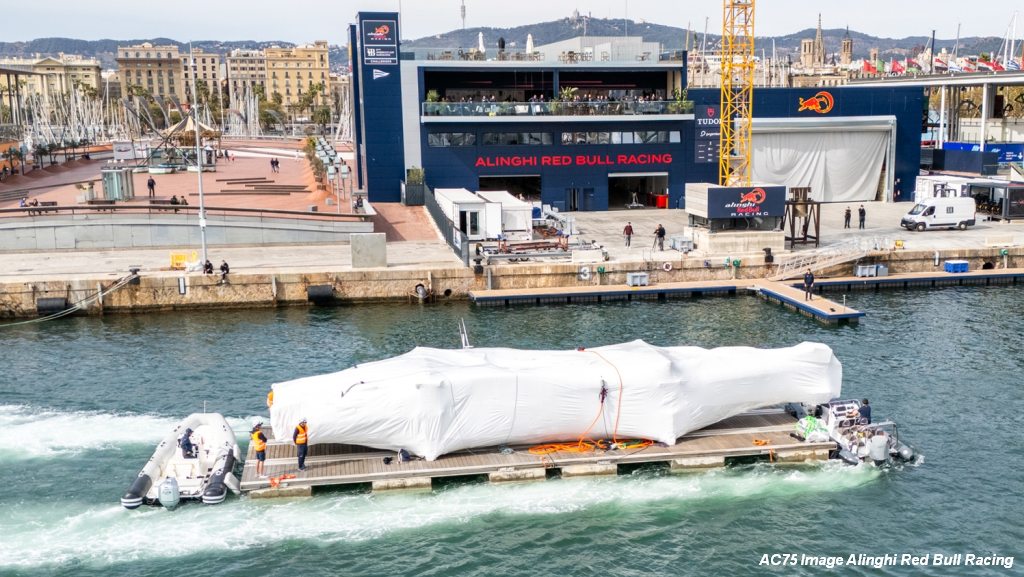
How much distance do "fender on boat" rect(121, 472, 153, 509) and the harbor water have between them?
268 mm

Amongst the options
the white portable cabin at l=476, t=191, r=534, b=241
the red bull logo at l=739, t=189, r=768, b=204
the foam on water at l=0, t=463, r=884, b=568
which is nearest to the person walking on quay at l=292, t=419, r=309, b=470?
the foam on water at l=0, t=463, r=884, b=568

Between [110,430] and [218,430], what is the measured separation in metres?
4.18

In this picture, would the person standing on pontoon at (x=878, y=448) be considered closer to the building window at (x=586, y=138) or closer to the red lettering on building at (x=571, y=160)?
the red lettering on building at (x=571, y=160)

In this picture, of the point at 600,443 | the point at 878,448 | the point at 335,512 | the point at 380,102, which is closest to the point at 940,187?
the point at 380,102

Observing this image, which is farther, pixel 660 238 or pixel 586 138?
pixel 586 138

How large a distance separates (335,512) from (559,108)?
47.0 m

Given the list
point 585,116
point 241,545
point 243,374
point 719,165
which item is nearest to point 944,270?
point 719,165

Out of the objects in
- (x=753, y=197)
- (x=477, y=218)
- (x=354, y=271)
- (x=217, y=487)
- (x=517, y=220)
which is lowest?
(x=217, y=487)

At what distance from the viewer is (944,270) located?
163 ft

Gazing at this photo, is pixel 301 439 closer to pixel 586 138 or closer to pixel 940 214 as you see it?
pixel 940 214

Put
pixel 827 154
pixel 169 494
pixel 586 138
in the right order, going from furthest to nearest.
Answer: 1. pixel 827 154
2. pixel 586 138
3. pixel 169 494

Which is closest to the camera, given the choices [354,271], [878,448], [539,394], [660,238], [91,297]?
[539,394]

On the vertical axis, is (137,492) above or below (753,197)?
below

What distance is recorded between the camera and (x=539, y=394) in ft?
81.0
